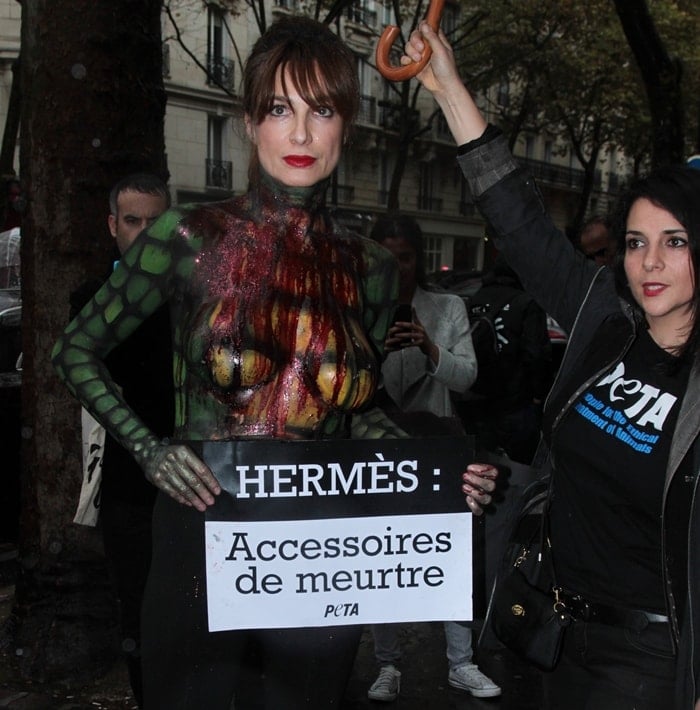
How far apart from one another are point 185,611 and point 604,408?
1.10 m

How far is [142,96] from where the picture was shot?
4.48 meters

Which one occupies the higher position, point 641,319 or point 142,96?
point 142,96

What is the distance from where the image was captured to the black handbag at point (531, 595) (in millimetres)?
2613

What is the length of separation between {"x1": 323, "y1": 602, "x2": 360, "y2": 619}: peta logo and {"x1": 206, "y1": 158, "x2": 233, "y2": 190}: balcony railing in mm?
28775

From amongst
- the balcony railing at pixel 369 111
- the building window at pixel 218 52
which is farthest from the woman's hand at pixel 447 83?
the balcony railing at pixel 369 111

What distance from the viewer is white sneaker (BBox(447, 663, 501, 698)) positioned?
4496 millimetres

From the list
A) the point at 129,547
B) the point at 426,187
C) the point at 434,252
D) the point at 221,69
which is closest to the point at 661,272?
the point at 129,547

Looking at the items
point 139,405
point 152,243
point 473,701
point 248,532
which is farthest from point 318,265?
point 473,701

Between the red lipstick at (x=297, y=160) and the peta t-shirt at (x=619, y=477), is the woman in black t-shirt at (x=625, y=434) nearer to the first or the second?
the peta t-shirt at (x=619, y=477)

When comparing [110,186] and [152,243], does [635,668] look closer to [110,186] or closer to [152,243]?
[152,243]

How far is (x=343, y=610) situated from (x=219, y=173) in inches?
1149

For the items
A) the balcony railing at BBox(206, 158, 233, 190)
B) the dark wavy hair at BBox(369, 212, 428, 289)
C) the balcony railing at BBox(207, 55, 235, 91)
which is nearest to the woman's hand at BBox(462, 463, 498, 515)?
the dark wavy hair at BBox(369, 212, 428, 289)

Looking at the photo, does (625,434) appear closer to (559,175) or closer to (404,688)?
(404,688)

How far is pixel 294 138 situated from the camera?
2.31 metres
